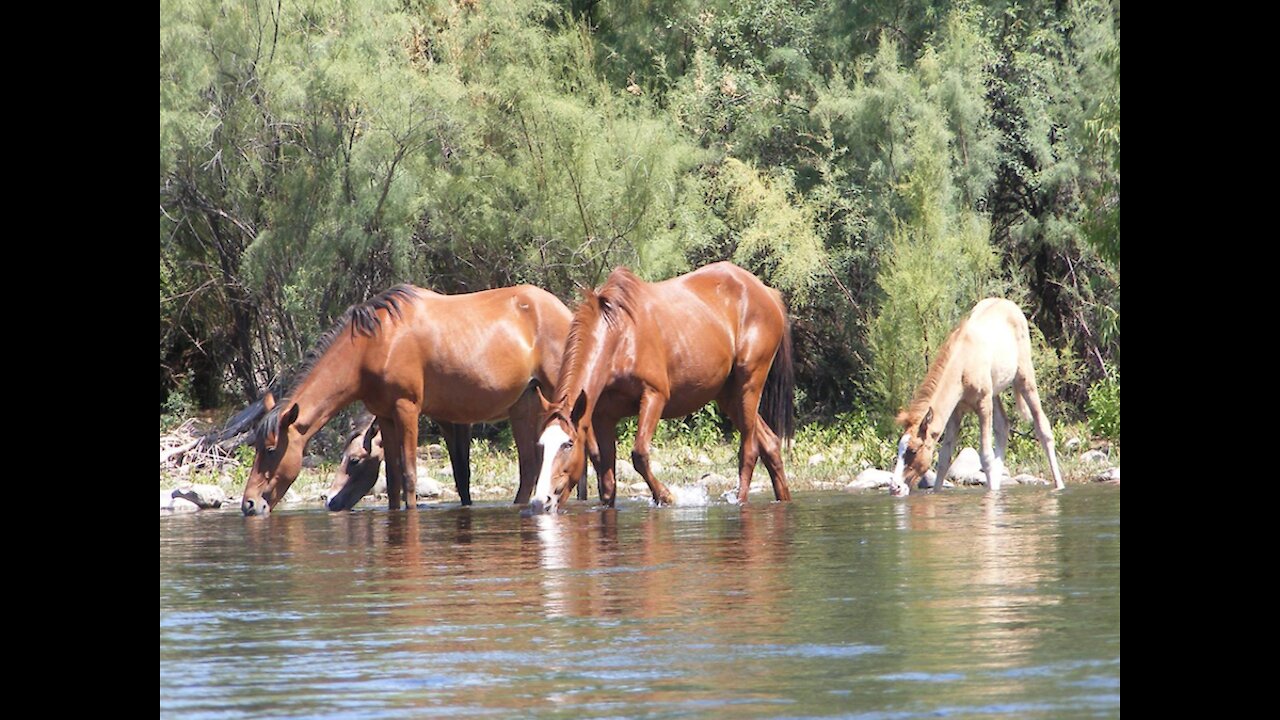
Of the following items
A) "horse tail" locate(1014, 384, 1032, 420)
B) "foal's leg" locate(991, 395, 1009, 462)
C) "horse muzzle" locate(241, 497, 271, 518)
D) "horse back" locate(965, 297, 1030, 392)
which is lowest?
"horse muzzle" locate(241, 497, 271, 518)

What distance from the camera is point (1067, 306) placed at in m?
25.5

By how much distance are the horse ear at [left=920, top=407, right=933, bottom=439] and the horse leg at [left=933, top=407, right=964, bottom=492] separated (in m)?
0.25

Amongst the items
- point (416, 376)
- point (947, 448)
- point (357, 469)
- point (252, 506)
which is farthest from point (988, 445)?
point (252, 506)

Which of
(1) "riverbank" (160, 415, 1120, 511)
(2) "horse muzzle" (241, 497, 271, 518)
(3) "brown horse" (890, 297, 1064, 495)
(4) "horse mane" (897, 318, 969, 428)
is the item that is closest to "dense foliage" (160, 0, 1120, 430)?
(1) "riverbank" (160, 415, 1120, 511)

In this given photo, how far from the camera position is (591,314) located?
15.6 metres

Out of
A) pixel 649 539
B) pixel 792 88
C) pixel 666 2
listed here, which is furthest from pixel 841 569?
pixel 666 2

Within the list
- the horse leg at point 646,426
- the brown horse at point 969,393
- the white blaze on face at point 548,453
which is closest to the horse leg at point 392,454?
the horse leg at point 646,426

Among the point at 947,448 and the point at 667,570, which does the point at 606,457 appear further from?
the point at 667,570

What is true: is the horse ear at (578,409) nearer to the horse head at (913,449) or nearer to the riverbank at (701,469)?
the riverbank at (701,469)

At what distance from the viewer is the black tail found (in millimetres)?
18688

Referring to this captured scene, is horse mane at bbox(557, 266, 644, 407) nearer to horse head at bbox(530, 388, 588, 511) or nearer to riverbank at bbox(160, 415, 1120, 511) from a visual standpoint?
horse head at bbox(530, 388, 588, 511)

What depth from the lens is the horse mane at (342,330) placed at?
16703mm

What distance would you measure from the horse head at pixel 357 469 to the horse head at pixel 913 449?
5.16 m
